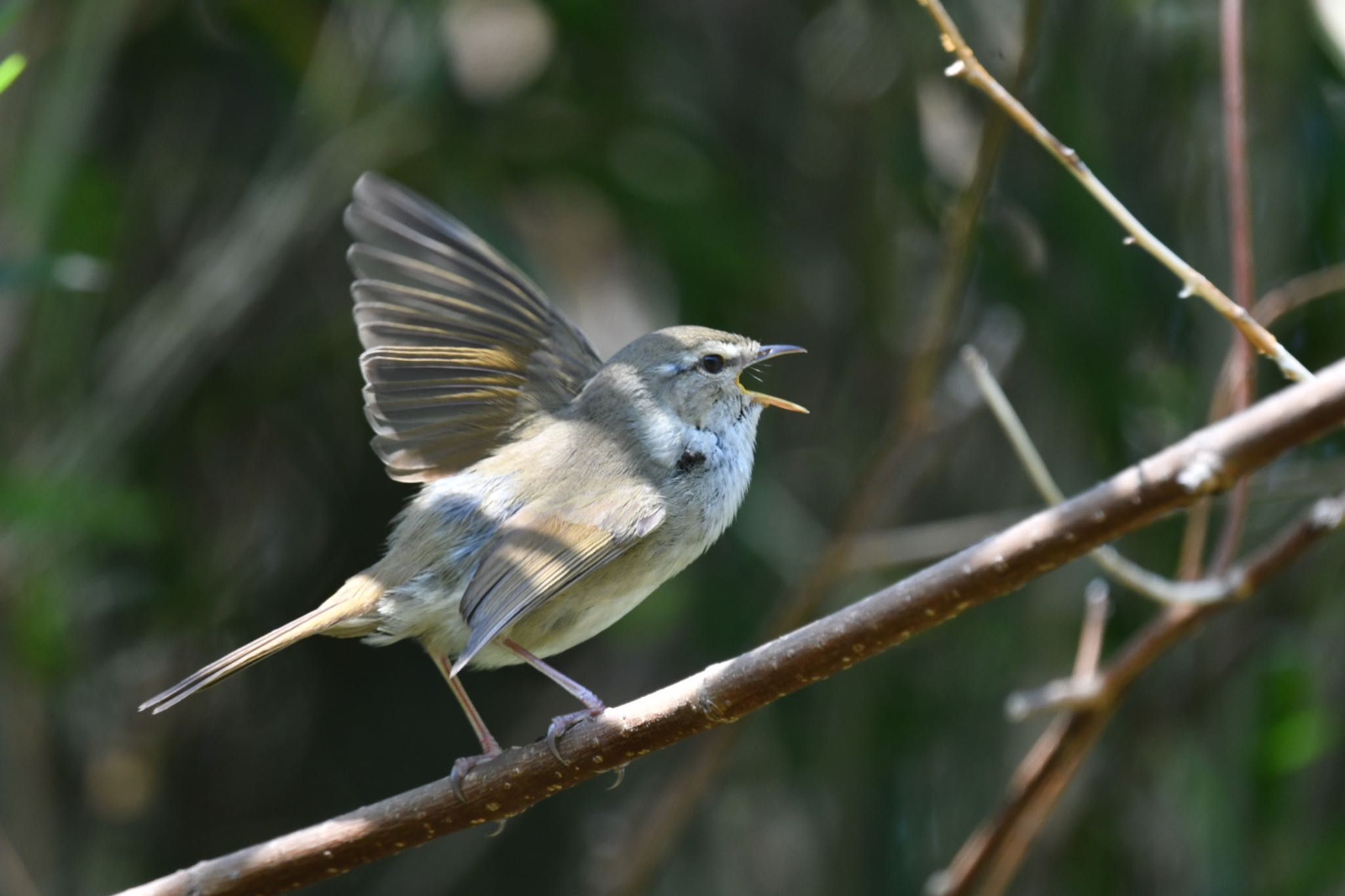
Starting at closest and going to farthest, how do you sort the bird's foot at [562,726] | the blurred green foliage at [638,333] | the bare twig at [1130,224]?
1. the bare twig at [1130,224]
2. the bird's foot at [562,726]
3. the blurred green foliage at [638,333]

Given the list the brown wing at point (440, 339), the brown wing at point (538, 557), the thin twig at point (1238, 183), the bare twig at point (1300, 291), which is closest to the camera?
the thin twig at point (1238, 183)

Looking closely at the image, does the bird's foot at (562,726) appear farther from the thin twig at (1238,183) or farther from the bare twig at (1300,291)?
the bare twig at (1300,291)

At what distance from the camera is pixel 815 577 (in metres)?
4.02

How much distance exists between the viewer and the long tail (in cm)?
272

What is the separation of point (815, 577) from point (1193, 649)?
1.44 metres

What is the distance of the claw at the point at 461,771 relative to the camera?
235cm

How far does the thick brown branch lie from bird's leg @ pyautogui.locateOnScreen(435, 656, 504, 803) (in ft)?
0.07

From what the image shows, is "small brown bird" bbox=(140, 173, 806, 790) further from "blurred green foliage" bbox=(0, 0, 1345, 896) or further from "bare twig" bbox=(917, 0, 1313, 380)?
"bare twig" bbox=(917, 0, 1313, 380)

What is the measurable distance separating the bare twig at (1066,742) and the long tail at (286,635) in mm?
1451

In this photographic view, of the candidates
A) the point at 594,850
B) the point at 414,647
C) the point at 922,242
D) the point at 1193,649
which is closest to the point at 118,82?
the point at 414,647

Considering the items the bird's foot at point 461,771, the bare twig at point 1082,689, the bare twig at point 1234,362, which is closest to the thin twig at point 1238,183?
the bare twig at point 1234,362

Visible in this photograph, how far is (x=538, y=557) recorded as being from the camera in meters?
2.93

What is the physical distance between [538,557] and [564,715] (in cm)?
45

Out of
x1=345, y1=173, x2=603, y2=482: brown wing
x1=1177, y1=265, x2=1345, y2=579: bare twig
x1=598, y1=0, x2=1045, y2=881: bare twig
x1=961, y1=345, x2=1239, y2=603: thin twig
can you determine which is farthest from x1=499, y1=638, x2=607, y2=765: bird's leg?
x1=1177, y1=265, x2=1345, y2=579: bare twig
